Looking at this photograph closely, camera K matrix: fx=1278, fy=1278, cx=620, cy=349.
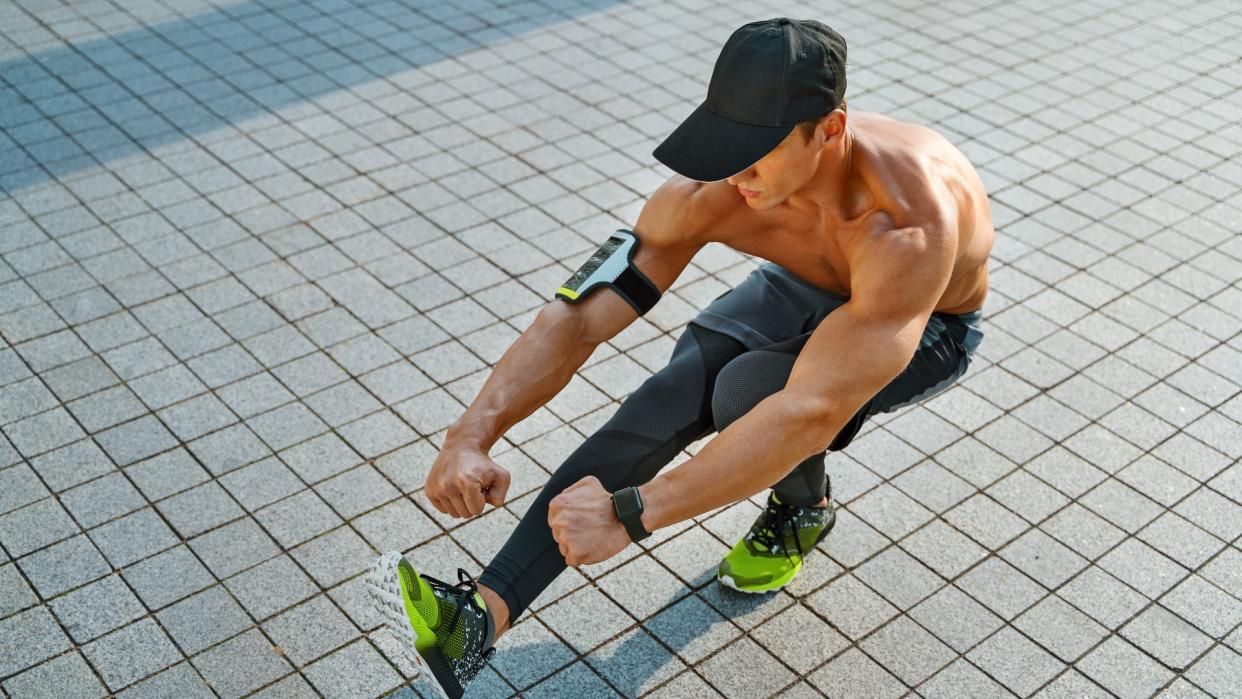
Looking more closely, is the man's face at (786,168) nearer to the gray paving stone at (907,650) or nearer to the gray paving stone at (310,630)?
the gray paving stone at (907,650)

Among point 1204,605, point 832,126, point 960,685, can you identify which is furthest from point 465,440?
point 1204,605

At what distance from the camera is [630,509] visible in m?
2.97

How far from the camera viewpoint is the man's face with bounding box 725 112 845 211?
303cm

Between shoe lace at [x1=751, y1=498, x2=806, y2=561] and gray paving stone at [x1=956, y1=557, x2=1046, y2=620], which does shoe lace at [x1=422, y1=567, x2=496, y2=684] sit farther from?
gray paving stone at [x1=956, y1=557, x2=1046, y2=620]

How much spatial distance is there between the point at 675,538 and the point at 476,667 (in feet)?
3.58

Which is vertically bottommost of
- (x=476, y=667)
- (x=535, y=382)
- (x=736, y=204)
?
(x=476, y=667)

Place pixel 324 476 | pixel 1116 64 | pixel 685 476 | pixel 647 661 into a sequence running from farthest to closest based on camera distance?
pixel 1116 64, pixel 324 476, pixel 647 661, pixel 685 476

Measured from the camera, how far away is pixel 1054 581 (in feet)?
13.1

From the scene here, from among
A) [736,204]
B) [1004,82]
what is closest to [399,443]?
[736,204]

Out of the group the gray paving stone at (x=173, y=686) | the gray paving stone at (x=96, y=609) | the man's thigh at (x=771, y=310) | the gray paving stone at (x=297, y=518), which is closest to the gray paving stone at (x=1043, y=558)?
the man's thigh at (x=771, y=310)

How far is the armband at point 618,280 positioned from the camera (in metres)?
3.48

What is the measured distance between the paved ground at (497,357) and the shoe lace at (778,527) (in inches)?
5.9

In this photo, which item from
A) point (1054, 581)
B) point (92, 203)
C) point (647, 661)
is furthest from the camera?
point (92, 203)

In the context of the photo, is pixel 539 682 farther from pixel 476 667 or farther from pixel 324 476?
pixel 324 476
